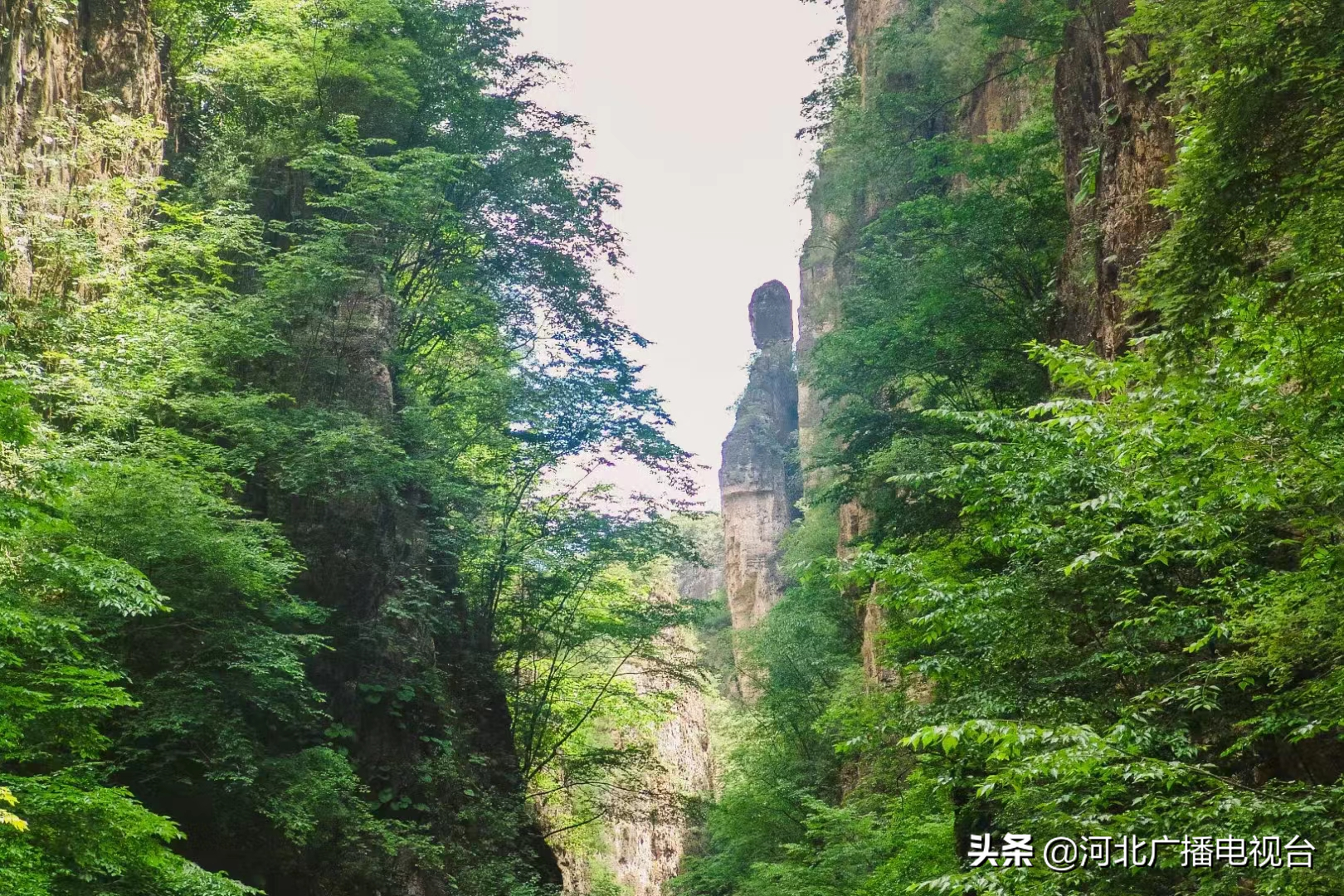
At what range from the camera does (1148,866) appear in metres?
5.61

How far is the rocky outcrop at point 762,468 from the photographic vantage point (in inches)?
1780

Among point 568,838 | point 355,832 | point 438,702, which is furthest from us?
point 568,838

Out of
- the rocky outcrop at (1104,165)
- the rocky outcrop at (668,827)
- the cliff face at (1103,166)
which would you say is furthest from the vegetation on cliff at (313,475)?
the rocky outcrop at (1104,165)

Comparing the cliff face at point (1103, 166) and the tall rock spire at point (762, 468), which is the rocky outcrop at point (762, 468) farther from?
the cliff face at point (1103, 166)

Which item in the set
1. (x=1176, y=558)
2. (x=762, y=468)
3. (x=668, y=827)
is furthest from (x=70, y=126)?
(x=762, y=468)

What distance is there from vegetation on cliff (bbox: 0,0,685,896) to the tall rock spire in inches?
937

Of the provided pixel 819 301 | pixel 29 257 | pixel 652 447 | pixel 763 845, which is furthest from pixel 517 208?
pixel 819 301

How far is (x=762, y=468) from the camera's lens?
4709 centimetres

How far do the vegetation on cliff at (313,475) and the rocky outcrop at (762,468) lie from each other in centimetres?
2381

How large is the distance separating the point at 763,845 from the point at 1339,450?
1734 centimetres

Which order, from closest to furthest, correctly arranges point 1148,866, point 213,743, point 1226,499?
point 1148,866 < point 1226,499 < point 213,743

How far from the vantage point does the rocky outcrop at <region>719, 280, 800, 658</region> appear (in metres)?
45.2

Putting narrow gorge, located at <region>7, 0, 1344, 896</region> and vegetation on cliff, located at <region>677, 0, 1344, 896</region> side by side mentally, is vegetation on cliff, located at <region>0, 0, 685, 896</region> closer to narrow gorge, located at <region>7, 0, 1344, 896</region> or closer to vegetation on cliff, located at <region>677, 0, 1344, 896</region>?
narrow gorge, located at <region>7, 0, 1344, 896</region>

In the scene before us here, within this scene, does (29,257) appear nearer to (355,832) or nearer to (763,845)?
(355,832)
